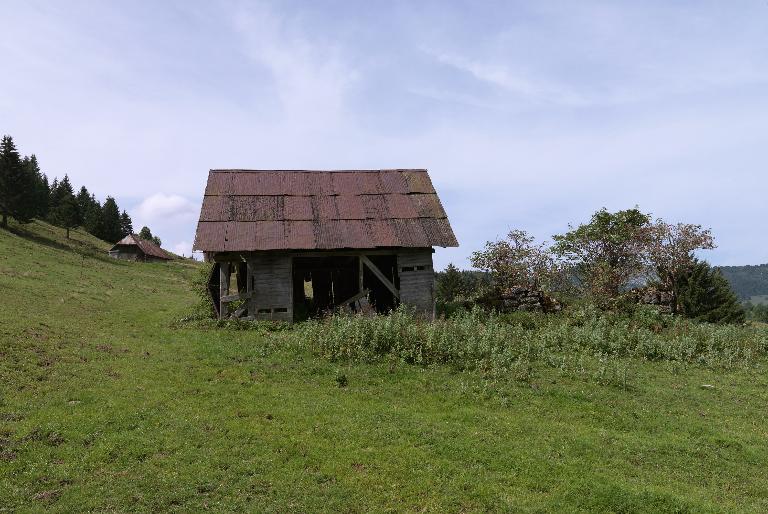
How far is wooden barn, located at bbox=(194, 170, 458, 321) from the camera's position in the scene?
21.0m

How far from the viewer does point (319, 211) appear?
2270cm

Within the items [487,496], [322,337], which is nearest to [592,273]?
[322,337]

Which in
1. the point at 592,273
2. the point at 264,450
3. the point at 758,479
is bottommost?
the point at 758,479

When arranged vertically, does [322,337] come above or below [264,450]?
above

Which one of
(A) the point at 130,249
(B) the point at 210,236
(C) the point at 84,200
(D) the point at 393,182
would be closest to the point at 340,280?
(D) the point at 393,182

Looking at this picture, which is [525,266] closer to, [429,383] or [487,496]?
[429,383]

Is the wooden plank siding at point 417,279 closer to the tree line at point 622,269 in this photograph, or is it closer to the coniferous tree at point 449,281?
the tree line at point 622,269

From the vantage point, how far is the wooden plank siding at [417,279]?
22.2m

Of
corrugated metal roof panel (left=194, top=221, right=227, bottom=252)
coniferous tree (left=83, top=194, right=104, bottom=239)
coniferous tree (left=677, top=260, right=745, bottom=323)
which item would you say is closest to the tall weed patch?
corrugated metal roof panel (left=194, top=221, right=227, bottom=252)

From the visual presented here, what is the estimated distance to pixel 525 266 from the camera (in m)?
29.3

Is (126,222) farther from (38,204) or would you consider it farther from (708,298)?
(708,298)

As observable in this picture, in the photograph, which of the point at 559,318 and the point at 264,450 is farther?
the point at 559,318

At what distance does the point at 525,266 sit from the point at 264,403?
21.3 meters

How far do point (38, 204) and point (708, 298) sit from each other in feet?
203
